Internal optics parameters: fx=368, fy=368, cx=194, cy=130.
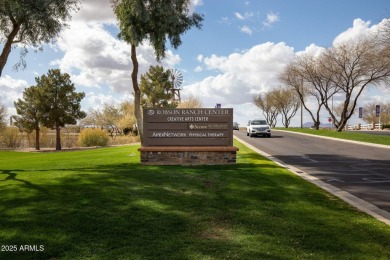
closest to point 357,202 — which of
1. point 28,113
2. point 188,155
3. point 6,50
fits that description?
point 188,155

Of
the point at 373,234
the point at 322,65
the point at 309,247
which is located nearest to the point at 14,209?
the point at 309,247

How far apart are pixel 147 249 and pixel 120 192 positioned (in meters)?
3.74

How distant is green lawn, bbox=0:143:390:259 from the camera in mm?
5234

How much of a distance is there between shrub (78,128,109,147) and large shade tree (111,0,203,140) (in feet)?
79.9

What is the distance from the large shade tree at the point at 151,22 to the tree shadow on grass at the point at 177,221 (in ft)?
37.3

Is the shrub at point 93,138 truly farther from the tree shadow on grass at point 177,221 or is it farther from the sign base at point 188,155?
the tree shadow on grass at point 177,221

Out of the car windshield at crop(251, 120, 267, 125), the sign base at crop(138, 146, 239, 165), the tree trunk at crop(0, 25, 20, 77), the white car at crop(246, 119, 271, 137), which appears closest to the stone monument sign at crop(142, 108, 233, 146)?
the sign base at crop(138, 146, 239, 165)

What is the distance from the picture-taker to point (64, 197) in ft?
27.2

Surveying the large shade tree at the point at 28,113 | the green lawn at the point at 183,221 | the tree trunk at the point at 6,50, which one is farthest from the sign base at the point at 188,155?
the large shade tree at the point at 28,113

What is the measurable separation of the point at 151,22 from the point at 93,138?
86.6ft

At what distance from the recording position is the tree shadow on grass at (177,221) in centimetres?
527

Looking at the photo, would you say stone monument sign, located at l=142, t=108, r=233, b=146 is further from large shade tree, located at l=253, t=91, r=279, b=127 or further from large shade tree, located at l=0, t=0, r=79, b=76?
large shade tree, located at l=253, t=91, r=279, b=127

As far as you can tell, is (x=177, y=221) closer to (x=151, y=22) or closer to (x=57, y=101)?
(x=151, y=22)

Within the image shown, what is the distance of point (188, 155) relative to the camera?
1498 cm
